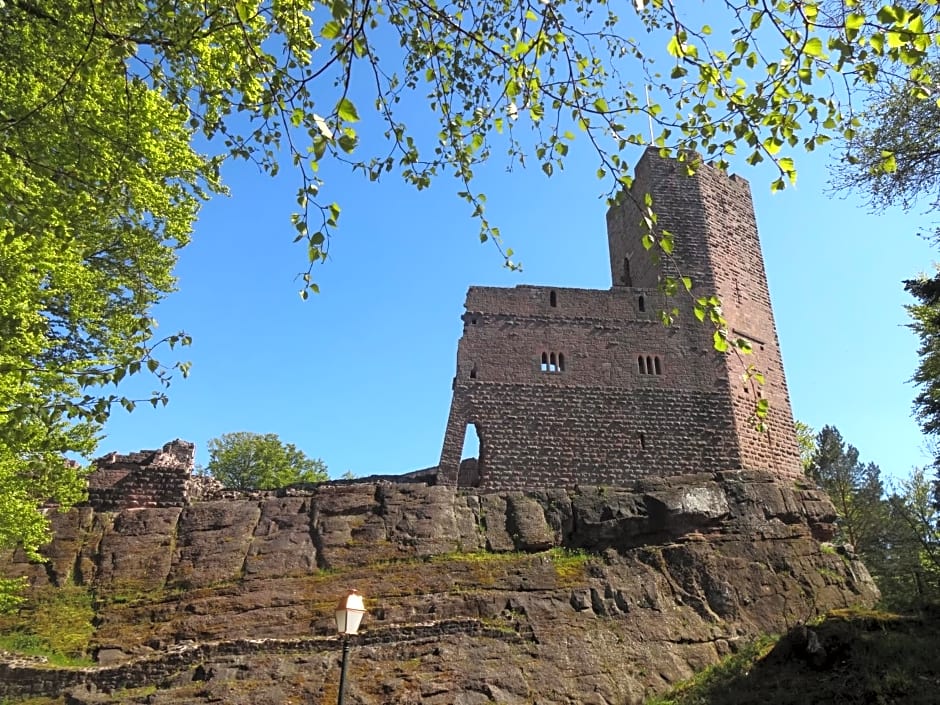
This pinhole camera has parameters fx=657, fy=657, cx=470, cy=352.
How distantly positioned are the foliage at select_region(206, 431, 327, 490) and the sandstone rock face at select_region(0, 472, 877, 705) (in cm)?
2424

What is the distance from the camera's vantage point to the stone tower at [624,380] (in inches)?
739

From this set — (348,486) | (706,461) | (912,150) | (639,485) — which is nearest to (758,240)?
(706,461)

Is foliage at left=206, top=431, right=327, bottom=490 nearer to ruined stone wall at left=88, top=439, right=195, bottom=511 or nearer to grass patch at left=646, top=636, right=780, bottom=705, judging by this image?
ruined stone wall at left=88, top=439, right=195, bottom=511

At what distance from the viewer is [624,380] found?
20125mm

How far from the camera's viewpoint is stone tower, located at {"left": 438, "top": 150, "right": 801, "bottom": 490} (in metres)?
18.8

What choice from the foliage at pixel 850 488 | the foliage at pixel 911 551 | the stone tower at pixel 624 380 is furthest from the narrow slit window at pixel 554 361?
the foliage at pixel 850 488

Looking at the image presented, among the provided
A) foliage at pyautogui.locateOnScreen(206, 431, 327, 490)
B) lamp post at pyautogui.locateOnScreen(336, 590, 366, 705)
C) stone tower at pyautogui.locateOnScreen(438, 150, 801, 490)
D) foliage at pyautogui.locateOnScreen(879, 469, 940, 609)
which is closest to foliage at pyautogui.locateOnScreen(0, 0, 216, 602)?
lamp post at pyautogui.locateOnScreen(336, 590, 366, 705)

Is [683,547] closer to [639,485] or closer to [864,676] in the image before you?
[639,485]

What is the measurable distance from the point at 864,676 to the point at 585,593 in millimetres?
6537

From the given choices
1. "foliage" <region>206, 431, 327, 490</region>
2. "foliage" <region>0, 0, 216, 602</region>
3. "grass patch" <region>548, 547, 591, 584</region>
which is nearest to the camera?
"foliage" <region>0, 0, 216, 602</region>

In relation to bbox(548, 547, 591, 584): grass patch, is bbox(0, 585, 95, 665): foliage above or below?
below

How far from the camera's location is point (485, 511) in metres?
17.3

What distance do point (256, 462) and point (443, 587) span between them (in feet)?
96.4

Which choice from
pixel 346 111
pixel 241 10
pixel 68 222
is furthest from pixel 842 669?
pixel 68 222
